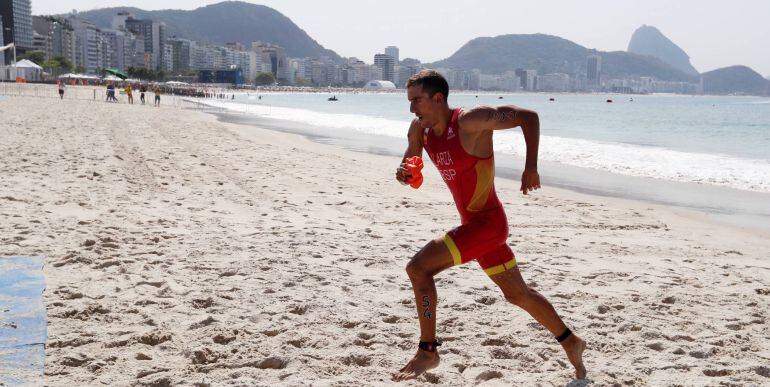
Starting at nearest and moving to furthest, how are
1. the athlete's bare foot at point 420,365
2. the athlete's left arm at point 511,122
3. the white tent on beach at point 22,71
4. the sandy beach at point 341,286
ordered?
the athlete's left arm at point 511,122 < the athlete's bare foot at point 420,365 < the sandy beach at point 341,286 < the white tent on beach at point 22,71

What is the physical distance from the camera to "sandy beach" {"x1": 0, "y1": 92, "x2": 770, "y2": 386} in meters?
3.77

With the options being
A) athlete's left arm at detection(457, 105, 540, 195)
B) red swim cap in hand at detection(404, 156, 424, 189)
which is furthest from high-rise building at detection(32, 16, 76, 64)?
athlete's left arm at detection(457, 105, 540, 195)

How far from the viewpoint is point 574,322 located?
4.55m

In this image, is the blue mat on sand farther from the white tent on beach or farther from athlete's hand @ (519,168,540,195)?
the white tent on beach

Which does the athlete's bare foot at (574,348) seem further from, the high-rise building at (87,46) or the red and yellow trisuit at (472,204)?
the high-rise building at (87,46)

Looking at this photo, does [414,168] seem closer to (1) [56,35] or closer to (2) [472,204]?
(2) [472,204]

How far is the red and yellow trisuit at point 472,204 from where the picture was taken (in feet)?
10.6

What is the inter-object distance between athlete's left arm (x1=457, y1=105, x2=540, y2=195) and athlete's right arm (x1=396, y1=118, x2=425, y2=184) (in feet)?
1.20

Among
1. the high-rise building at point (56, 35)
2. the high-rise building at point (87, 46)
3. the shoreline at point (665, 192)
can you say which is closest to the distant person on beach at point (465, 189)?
the shoreline at point (665, 192)

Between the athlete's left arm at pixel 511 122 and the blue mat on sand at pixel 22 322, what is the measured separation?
260 cm

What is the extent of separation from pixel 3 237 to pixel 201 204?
2682 mm

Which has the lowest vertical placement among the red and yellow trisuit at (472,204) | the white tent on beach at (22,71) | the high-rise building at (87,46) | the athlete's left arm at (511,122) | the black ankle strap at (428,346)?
the black ankle strap at (428,346)

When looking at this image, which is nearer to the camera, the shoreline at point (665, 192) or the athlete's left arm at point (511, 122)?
the athlete's left arm at point (511, 122)

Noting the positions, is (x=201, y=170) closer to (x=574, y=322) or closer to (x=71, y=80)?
(x=574, y=322)
